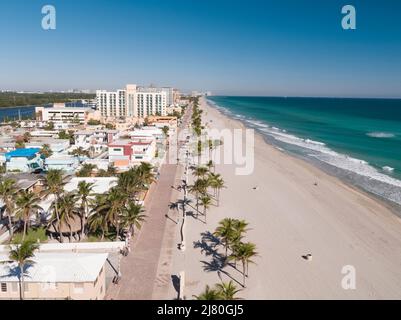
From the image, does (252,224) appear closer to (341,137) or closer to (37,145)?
(37,145)

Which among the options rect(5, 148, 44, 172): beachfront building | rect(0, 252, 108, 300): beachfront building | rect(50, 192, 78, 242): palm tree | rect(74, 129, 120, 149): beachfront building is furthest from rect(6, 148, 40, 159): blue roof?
rect(0, 252, 108, 300): beachfront building

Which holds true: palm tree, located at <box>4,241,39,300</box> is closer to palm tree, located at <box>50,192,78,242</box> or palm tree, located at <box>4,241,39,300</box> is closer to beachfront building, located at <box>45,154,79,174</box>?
palm tree, located at <box>50,192,78,242</box>

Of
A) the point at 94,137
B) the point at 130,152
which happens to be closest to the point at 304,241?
the point at 130,152

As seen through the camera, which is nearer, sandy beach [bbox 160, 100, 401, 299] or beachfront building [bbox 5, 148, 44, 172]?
sandy beach [bbox 160, 100, 401, 299]

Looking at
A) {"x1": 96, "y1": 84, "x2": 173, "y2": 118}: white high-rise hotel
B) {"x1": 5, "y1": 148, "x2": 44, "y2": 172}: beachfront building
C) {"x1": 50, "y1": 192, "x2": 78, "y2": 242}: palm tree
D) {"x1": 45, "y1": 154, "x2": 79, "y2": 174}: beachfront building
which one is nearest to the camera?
{"x1": 50, "y1": 192, "x2": 78, "y2": 242}: palm tree

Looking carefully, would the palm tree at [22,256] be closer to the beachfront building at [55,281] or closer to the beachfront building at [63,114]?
the beachfront building at [55,281]

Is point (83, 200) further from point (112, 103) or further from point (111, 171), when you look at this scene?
point (112, 103)
